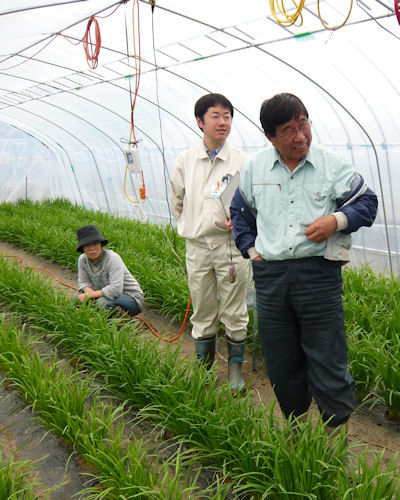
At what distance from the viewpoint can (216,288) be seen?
268 centimetres

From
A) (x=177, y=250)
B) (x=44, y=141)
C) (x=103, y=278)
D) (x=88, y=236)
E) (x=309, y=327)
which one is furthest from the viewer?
(x=44, y=141)

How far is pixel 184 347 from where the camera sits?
343 cm

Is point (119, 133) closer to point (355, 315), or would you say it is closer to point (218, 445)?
point (355, 315)

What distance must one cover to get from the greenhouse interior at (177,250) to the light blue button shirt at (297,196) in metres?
0.66

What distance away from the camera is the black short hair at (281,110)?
170cm

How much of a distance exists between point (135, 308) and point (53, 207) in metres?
5.71

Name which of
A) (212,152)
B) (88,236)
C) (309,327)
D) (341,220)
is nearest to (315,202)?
(341,220)

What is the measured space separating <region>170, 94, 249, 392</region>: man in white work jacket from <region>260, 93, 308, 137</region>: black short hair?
74cm

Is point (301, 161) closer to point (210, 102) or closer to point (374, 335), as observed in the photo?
point (210, 102)

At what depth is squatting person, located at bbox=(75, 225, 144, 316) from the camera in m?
3.52

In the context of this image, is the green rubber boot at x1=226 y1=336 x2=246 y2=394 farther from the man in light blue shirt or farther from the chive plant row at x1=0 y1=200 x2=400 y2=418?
the man in light blue shirt

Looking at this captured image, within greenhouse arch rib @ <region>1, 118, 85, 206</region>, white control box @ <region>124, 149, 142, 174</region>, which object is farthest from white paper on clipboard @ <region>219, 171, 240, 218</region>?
greenhouse arch rib @ <region>1, 118, 85, 206</region>

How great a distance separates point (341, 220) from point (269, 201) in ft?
0.93

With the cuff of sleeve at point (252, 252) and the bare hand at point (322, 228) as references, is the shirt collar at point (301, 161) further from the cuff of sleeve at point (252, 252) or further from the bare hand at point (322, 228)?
the cuff of sleeve at point (252, 252)
